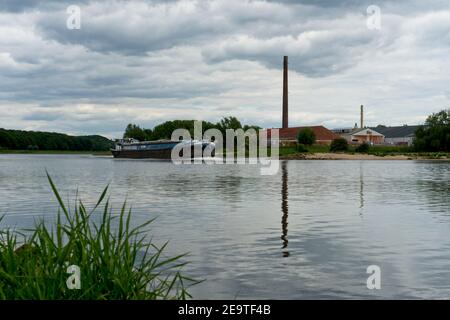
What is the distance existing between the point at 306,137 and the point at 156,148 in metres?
46.9

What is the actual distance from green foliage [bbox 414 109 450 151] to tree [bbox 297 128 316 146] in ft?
87.4

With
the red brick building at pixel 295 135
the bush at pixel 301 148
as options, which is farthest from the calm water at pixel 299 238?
the red brick building at pixel 295 135

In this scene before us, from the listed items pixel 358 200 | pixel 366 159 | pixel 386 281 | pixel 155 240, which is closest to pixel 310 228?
pixel 155 240

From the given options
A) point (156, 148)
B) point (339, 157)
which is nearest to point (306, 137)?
point (339, 157)

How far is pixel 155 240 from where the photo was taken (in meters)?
19.4

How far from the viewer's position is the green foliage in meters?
135

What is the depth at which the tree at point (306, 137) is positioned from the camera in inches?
5945

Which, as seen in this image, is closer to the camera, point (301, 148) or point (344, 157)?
point (344, 157)

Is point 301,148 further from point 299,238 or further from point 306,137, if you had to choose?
point 299,238

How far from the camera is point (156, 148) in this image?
170m

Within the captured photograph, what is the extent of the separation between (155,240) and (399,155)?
12317cm

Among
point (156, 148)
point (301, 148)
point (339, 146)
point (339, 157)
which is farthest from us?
point (156, 148)

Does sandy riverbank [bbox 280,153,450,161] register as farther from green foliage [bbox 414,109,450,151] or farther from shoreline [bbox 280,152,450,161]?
green foliage [bbox 414,109,450,151]

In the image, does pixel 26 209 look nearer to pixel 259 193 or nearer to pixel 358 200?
pixel 259 193
